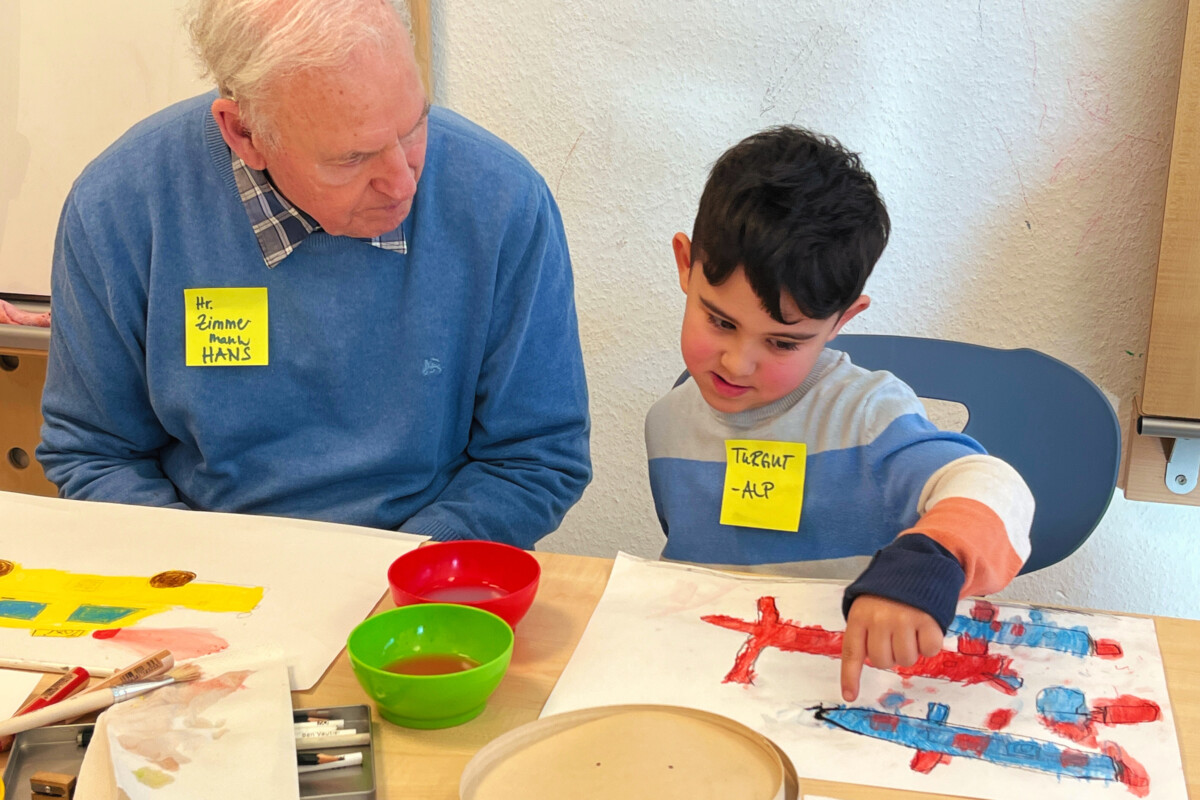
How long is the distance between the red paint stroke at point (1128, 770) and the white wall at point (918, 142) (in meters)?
1.21

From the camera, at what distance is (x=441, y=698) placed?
75cm

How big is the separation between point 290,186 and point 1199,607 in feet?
5.80

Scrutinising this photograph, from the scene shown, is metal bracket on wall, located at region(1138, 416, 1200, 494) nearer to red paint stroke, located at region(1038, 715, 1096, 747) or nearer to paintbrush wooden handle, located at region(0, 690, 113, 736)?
red paint stroke, located at region(1038, 715, 1096, 747)

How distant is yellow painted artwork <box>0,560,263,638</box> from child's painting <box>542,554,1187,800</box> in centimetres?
36

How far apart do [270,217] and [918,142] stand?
Answer: 114 centimetres

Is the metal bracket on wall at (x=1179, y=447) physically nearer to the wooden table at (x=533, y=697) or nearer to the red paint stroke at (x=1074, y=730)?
the wooden table at (x=533, y=697)

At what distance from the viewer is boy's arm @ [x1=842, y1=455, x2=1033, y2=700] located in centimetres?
80

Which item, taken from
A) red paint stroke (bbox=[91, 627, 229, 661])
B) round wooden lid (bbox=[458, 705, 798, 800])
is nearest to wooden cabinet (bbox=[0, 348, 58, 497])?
red paint stroke (bbox=[91, 627, 229, 661])

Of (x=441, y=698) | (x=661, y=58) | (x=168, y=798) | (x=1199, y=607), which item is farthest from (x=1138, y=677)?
(x=661, y=58)

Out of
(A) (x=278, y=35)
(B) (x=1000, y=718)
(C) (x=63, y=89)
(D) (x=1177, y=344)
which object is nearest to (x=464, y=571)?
(B) (x=1000, y=718)

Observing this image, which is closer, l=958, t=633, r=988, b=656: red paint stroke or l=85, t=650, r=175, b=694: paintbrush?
l=85, t=650, r=175, b=694: paintbrush

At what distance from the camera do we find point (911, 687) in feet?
2.73

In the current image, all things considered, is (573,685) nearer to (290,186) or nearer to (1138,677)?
(1138,677)

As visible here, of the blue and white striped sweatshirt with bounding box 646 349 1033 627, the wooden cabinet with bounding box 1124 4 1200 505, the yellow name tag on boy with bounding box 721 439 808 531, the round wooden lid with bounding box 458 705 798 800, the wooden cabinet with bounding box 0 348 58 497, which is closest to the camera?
the round wooden lid with bounding box 458 705 798 800
